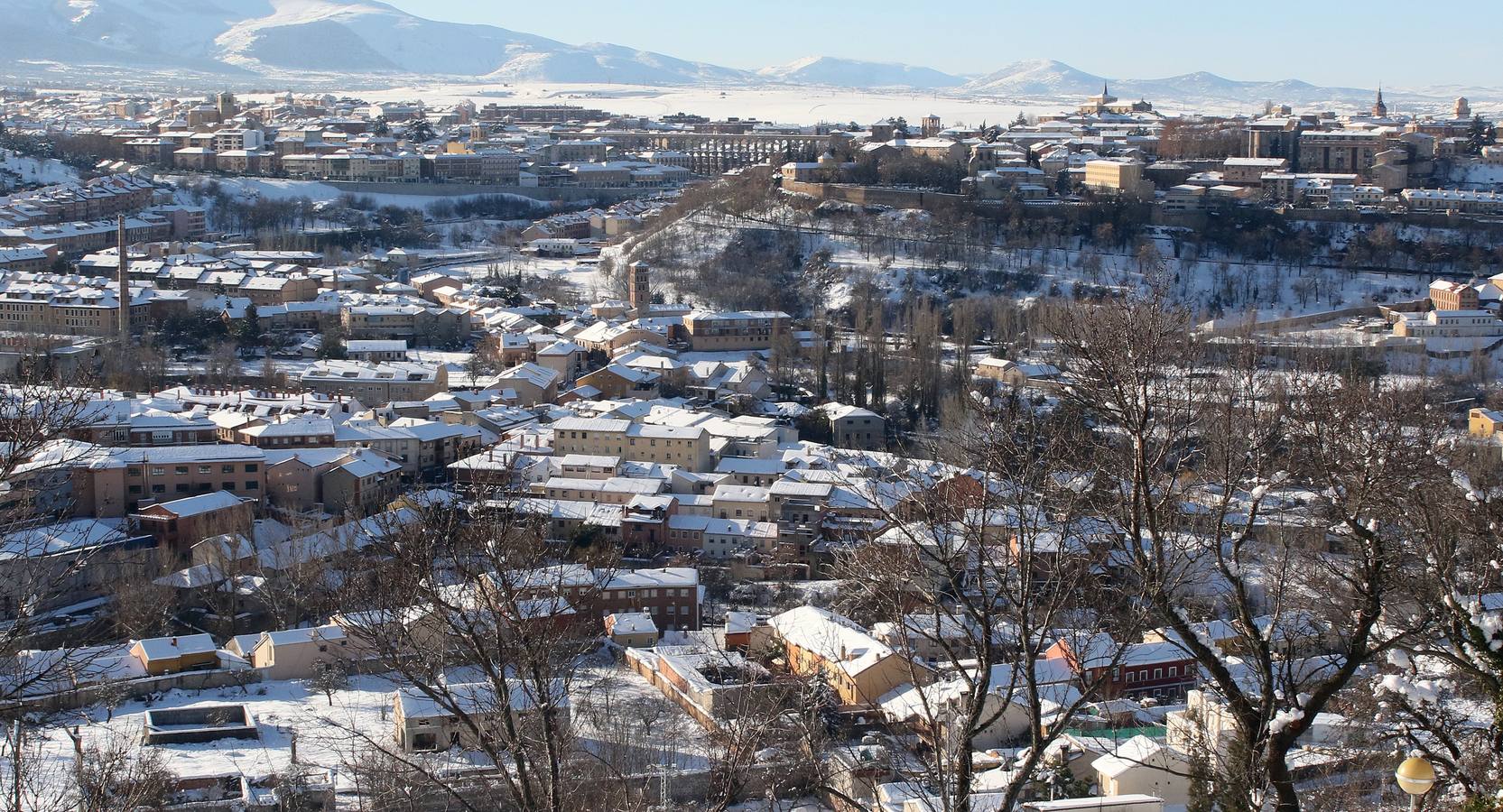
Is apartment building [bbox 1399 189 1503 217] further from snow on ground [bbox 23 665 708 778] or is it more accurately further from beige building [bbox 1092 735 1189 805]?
beige building [bbox 1092 735 1189 805]

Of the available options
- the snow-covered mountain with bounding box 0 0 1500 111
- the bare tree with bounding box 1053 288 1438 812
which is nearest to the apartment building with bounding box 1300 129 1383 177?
the bare tree with bounding box 1053 288 1438 812

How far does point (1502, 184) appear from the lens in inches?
816

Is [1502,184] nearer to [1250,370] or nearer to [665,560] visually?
[665,560]

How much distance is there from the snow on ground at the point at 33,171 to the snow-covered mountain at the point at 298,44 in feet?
120

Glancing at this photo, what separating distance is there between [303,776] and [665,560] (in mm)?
3575

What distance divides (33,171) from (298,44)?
46408 millimetres

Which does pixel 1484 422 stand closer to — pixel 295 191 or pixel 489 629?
pixel 489 629

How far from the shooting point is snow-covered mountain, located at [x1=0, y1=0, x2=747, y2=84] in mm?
62438

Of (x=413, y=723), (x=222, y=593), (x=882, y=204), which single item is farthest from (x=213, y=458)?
(x=882, y=204)

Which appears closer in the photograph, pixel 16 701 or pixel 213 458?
pixel 16 701

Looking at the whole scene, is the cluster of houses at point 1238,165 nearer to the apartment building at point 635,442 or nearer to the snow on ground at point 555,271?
the snow on ground at point 555,271

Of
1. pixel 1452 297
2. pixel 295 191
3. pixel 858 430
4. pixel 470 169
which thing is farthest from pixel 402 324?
pixel 470 169

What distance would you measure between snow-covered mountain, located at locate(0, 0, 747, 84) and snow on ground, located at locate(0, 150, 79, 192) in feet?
120

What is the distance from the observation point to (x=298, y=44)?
2685 inches
